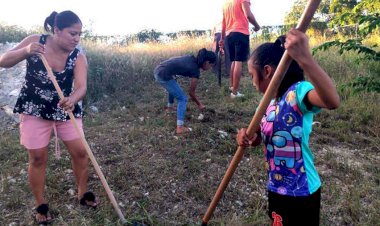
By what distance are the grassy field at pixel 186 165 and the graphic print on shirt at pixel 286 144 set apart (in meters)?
1.35

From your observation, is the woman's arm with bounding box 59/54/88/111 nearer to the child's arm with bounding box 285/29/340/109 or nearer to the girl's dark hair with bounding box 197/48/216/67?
the child's arm with bounding box 285/29/340/109

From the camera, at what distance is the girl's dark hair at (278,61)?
66.1 inches

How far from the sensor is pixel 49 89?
277 cm

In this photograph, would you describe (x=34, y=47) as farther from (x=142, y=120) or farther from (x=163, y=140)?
(x=142, y=120)

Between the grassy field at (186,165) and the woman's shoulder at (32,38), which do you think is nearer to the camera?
the woman's shoulder at (32,38)

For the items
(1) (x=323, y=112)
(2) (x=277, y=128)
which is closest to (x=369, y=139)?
(1) (x=323, y=112)

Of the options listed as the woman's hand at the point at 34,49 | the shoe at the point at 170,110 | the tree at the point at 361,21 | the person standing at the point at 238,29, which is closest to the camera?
the woman's hand at the point at 34,49

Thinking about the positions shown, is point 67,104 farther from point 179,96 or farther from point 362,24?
point 362,24

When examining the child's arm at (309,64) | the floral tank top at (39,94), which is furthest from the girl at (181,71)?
the child's arm at (309,64)

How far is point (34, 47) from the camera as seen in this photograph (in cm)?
253

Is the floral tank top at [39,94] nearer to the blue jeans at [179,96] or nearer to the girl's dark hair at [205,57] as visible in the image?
the blue jeans at [179,96]

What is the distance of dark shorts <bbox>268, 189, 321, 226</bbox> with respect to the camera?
1716 millimetres

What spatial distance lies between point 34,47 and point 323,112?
4.17m

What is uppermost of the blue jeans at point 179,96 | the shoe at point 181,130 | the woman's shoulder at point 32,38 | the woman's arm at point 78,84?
the woman's shoulder at point 32,38
